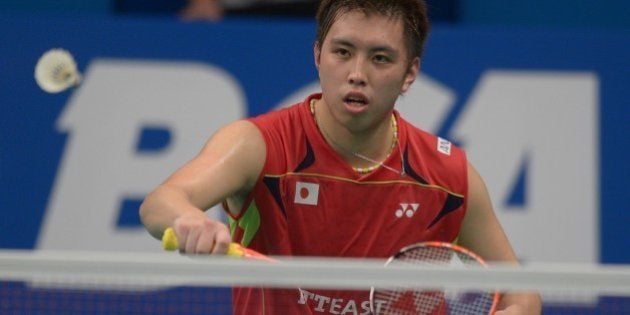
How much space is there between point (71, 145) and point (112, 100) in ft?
1.01

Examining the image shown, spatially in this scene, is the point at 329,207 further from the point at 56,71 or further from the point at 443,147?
the point at 56,71

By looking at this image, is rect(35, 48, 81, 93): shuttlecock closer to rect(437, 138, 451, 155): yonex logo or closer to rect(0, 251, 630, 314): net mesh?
rect(437, 138, 451, 155): yonex logo

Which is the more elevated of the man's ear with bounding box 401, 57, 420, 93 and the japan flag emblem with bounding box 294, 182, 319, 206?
the man's ear with bounding box 401, 57, 420, 93

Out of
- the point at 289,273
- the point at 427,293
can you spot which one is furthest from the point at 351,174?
the point at 289,273

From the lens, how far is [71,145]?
6922 millimetres

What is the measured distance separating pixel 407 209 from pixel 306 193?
0.36 metres

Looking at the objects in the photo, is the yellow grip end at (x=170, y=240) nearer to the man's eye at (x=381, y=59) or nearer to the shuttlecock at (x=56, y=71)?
the man's eye at (x=381, y=59)

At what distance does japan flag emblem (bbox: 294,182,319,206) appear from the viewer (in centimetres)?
465

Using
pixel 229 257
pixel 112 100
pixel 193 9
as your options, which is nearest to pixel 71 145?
pixel 112 100

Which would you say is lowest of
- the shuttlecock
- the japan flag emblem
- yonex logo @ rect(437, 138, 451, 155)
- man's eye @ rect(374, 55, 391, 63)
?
the shuttlecock

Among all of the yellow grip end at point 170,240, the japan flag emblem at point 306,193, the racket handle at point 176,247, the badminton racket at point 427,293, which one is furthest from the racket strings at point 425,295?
the yellow grip end at point 170,240

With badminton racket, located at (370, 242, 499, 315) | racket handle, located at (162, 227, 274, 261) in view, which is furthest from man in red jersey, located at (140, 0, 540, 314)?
racket handle, located at (162, 227, 274, 261)

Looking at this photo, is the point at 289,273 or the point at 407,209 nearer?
the point at 289,273

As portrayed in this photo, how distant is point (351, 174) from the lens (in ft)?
15.4
